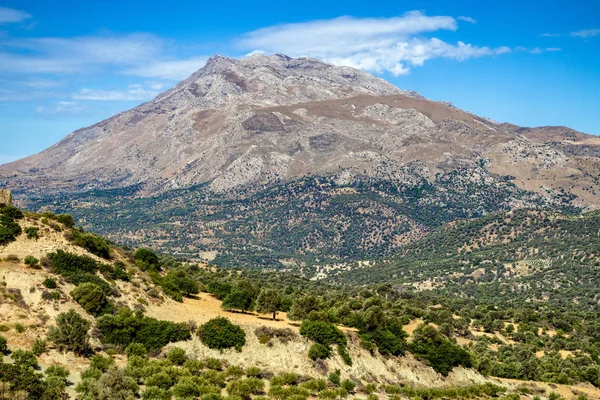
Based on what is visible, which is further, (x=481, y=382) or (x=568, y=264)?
(x=568, y=264)

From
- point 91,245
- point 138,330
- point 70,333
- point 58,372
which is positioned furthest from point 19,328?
point 91,245

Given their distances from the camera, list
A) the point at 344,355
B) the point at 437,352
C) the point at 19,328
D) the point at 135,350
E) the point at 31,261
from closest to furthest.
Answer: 1. the point at 19,328
2. the point at 135,350
3. the point at 31,261
4. the point at 344,355
5. the point at 437,352

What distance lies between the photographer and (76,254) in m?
63.9

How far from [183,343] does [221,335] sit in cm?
394

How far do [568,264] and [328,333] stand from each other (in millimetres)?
164381

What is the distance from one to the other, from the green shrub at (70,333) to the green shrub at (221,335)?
1170 cm

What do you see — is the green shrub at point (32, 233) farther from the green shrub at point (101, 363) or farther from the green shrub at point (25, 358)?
the green shrub at point (101, 363)

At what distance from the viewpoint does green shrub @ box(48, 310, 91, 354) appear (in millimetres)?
49781

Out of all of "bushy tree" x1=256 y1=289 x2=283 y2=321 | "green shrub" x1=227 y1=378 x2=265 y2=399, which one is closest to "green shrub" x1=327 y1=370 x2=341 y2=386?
"green shrub" x1=227 y1=378 x2=265 y2=399

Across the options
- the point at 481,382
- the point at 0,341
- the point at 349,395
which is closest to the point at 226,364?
the point at 349,395

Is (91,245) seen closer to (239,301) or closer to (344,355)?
(239,301)

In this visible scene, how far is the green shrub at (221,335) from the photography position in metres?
57.7

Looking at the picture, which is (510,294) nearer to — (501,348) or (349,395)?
(501,348)

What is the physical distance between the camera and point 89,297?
56.8 meters
